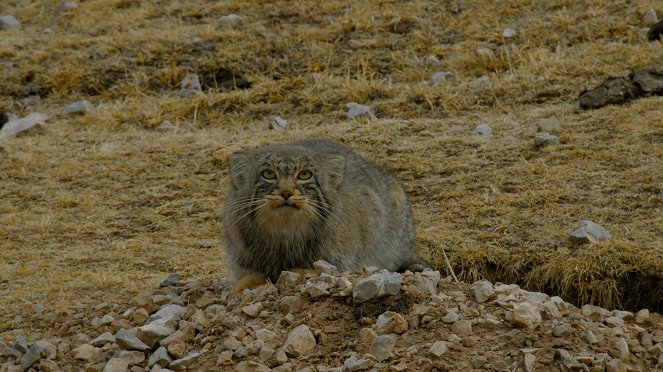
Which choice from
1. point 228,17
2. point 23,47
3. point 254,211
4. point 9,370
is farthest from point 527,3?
point 9,370

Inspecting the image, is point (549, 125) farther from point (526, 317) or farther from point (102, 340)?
point (102, 340)

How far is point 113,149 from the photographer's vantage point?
11.3m

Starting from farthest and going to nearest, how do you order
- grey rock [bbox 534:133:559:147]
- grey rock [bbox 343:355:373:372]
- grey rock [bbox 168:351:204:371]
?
1. grey rock [bbox 534:133:559:147]
2. grey rock [bbox 168:351:204:371]
3. grey rock [bbox 343:355:373:372]

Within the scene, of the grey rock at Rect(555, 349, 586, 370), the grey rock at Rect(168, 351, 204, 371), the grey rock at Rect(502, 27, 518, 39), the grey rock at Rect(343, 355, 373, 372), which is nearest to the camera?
the grey rock at Rect(555, 349, 586, 370)

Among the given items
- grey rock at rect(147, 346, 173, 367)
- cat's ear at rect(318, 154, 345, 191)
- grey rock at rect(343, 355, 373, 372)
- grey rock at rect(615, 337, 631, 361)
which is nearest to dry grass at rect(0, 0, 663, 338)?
cat's ear at rect(318, 154, 345, 191)

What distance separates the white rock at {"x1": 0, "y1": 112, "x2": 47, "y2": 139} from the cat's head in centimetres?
567

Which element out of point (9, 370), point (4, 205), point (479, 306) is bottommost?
point (4, 205)

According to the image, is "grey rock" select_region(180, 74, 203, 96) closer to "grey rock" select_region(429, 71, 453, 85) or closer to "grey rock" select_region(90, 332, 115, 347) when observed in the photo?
"grey rock" select_region(429, 71, 453, 85)

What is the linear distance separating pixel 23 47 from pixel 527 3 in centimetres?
700

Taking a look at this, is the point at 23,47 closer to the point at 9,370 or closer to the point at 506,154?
the point at 506,154

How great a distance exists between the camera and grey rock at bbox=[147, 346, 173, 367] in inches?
231

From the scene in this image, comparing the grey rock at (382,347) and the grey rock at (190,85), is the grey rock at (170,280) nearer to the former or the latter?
the grey rock at (382,347)

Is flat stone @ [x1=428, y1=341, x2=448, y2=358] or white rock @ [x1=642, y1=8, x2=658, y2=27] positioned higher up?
flat stone @ [x1=428, y1=341, x2=448, y2=358]

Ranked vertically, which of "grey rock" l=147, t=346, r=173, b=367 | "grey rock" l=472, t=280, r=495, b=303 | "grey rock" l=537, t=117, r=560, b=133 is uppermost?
"grey rock" l=472, t=280, r=495, b=303
